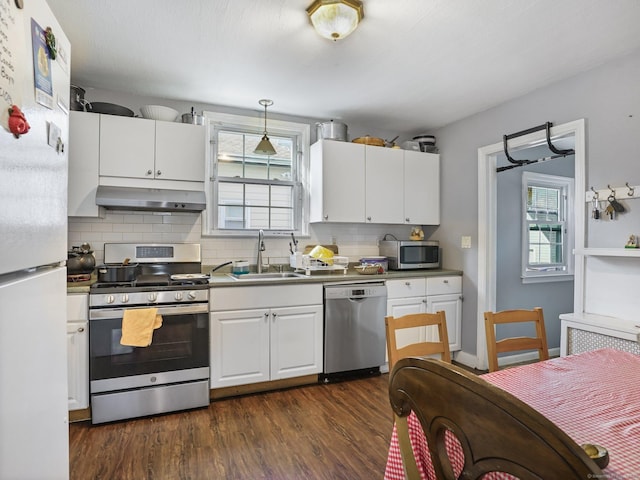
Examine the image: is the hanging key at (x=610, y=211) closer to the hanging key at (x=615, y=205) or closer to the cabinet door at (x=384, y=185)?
the hanging key at (x=615, y=205)

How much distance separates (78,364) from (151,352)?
433mm

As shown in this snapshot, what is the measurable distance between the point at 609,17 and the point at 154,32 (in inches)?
102

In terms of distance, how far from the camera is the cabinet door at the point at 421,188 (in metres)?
3.81

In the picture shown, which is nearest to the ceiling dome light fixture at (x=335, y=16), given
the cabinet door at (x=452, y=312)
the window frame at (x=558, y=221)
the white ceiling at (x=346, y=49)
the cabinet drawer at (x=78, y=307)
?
the white ceiling at (x=346, y=49)

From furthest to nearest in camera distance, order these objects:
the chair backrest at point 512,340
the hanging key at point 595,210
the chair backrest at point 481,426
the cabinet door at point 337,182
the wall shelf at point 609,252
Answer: the cabinet door at point 337,182 → the hanging key at point 595,210 → the wall shelf at point 609,252 → the chair backrest at point 512,340 → the chair backrest at point 481,426

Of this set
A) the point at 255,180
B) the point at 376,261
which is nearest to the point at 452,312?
the point at 376,261

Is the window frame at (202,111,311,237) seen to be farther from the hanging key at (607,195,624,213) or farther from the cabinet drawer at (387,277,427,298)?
the hanging key at (607,195,624,213)

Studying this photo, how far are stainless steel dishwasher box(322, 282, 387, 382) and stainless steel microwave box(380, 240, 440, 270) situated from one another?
507 millimetres

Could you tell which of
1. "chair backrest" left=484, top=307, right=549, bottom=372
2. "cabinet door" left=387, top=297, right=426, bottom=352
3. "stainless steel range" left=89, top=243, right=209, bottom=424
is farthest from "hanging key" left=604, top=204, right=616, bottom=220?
"stainless steel range" left=89, top=243, right=209, bottom=424

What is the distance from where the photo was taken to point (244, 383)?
280 cm

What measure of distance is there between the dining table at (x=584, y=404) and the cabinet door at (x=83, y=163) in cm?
267

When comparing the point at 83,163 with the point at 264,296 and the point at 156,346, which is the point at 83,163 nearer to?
the point at 156,346

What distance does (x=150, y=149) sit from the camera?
2.85m

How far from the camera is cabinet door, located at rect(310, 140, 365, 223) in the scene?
345cm
